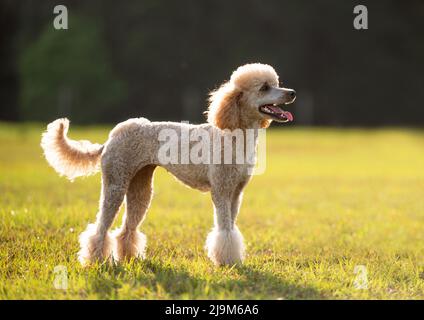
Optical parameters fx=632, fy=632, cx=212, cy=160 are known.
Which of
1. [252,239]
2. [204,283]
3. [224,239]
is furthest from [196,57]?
[204,283]

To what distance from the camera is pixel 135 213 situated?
22.9ft

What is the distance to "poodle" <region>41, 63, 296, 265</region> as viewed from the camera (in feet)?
20.6

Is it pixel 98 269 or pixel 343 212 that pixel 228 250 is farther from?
pixel 343 212

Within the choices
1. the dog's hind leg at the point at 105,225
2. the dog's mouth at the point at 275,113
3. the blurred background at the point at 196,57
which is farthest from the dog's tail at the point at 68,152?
the blurred background at the point at 196,57

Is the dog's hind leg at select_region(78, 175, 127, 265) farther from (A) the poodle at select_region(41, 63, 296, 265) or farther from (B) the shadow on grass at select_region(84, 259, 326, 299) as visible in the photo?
(B) the shadow on grass at select_region(84, 259, 326, 299)

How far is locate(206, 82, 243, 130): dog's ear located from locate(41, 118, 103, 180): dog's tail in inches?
53.0

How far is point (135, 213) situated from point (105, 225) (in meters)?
0.50

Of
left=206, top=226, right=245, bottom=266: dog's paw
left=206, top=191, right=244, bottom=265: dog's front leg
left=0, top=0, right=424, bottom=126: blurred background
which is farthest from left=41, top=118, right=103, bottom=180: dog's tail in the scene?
left=0, top=0, right=424, bottom=126: blurred background

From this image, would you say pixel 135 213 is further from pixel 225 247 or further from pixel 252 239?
pixel 252 239

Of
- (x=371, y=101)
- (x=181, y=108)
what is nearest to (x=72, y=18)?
(x=181, y=108)

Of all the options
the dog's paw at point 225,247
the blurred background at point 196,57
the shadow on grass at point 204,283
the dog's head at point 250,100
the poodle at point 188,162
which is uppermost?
the blurred background at point 196,57

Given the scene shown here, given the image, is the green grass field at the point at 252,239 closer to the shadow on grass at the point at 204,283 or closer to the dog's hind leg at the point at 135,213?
the shadow on grass at the point at 204,283

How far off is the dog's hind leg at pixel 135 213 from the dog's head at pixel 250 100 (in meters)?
1.07

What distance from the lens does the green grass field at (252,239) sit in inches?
217
